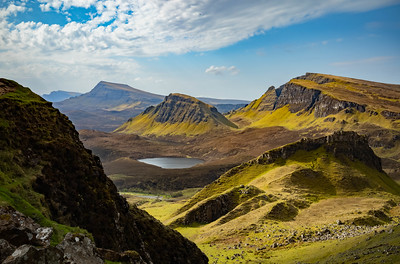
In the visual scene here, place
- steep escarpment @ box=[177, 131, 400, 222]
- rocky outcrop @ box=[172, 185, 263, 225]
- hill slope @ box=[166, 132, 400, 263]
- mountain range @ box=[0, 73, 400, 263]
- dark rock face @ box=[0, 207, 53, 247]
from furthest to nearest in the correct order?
steep escarpment @ box=[177, 131, 400, 222]
rocky outcrop @ box=[172, 185, 263, 225]
hill slope @ box=[166, 132, 400, 263]
mountain range @ box=[0, 73, 400, 263]
dark rock face @ box=[0, 207, 53, 247]

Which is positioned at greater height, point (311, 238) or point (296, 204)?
Answer: point (296, 204)

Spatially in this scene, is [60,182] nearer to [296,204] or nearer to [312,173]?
[296,204]

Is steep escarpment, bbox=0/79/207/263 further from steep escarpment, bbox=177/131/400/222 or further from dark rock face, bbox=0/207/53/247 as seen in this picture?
steep escarpment, bbox=177/131/400/222

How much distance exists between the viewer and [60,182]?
31859 millimetres

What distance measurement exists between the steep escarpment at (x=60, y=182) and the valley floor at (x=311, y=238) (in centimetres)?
2011

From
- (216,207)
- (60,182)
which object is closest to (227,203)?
(216,207)

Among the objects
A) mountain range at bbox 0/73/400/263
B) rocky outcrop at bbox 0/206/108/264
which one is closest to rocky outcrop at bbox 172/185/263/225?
mountain range at bbox 0/73/400/263

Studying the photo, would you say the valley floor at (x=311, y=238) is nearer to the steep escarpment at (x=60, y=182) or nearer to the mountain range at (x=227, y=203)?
the mountain range at (x=227, y=203)

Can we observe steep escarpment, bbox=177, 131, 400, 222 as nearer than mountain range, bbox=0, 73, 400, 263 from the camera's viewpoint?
No

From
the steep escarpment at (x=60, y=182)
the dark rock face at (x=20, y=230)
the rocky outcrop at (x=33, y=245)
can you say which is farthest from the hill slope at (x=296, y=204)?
the dark rock face at (x=20, y=230)

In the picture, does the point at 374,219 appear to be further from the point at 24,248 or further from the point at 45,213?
the point at 24,248

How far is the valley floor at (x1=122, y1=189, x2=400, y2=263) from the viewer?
42.7m

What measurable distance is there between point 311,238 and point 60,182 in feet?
159

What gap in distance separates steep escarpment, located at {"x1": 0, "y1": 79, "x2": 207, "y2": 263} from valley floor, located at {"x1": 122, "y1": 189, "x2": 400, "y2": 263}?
792 inches
